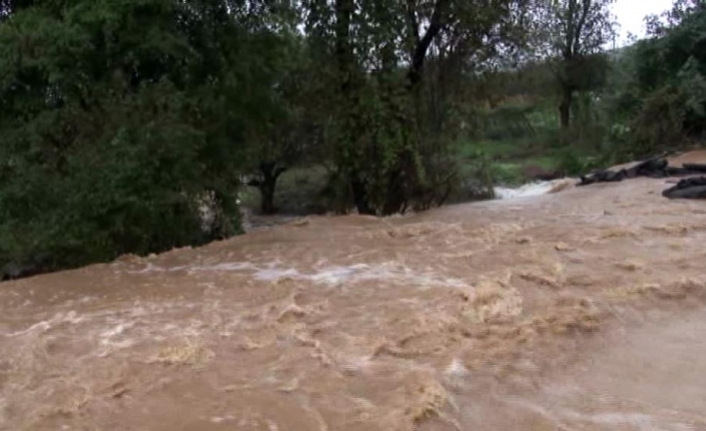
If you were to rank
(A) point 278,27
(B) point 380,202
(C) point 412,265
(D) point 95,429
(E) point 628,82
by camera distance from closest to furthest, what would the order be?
(D) point 95,429, (C) point 412,265, (A) point 278,27, (B) point 380,202, (E) point 628,82

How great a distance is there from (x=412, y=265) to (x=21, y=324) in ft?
11.9

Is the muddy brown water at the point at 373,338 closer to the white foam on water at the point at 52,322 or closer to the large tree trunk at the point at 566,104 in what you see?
the white foam on water at the point at 52,322

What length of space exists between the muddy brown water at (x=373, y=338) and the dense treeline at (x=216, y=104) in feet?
3.56

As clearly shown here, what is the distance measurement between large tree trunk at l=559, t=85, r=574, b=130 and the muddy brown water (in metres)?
22.9

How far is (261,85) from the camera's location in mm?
11797

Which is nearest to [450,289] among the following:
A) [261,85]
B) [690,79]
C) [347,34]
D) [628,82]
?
[261,85]

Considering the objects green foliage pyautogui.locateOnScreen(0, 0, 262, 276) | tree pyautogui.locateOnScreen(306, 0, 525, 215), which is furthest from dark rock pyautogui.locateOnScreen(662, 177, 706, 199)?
green foliage pyautogui.locateOnScreen(0, 0, 262, 276)

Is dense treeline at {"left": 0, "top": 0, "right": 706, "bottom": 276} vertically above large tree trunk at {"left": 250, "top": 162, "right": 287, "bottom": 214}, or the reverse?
dense treeline at {"left": 0, "top": 0, "right": 706, "bottom": 276}

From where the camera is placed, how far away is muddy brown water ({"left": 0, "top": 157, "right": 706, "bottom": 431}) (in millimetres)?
4516

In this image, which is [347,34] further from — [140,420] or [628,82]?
[628,82]

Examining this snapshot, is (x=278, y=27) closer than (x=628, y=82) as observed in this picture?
Yes

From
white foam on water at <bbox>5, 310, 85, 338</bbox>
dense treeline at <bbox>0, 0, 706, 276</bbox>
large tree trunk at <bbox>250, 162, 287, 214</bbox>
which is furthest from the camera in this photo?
large tree trunk at <bbox>250, 162, 287, 214</bbox>

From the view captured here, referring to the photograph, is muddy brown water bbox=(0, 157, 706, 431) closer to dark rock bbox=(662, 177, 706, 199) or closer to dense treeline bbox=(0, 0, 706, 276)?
dense treeline bbox=(0, 0, 706, 276)

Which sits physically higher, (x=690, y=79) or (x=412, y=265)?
(x=690, y=79)
